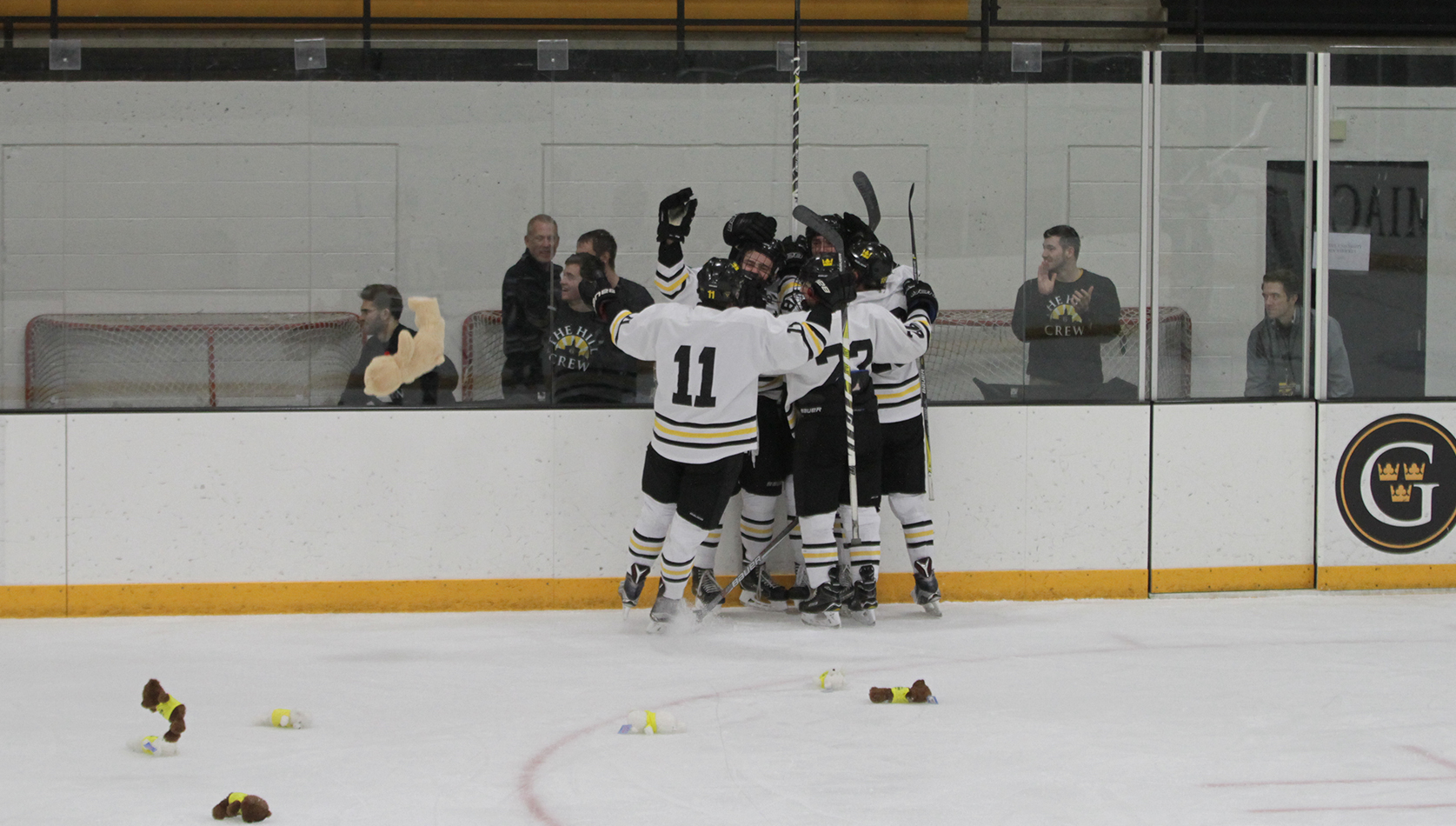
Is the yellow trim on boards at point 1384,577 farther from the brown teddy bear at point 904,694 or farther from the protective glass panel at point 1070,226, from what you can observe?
the brown teddy bear at point 904,694

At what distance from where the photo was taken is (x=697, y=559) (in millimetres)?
4621

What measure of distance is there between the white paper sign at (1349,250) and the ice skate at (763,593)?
2.23 meters

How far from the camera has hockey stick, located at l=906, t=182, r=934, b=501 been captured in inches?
181

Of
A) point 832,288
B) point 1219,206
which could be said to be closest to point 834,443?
point 832,288

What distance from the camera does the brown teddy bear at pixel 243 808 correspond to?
246cm

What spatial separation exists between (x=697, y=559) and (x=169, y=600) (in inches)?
65.9

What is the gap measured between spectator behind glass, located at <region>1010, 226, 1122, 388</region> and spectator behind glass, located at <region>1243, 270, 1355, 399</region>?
51 centimetres

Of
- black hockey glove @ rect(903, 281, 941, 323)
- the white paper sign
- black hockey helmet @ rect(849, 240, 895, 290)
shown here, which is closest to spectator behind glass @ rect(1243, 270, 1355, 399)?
the white paper sign

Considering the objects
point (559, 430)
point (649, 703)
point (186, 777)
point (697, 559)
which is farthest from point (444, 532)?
point (186, 777)

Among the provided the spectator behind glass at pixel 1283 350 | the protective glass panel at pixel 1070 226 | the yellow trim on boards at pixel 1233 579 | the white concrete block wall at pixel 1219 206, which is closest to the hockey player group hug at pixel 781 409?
the protective glass panel at pixel 1070 226

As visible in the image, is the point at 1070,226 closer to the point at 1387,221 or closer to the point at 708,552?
the point at 1387,221

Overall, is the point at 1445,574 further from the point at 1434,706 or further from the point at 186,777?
the point at 186,777

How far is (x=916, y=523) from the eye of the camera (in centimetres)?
454

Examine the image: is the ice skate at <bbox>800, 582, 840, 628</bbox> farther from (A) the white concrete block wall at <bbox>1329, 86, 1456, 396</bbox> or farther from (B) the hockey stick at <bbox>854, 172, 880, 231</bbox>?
(A) the white concrete block wall at <bbox>1329, 86, 1456, 396</bbox>
